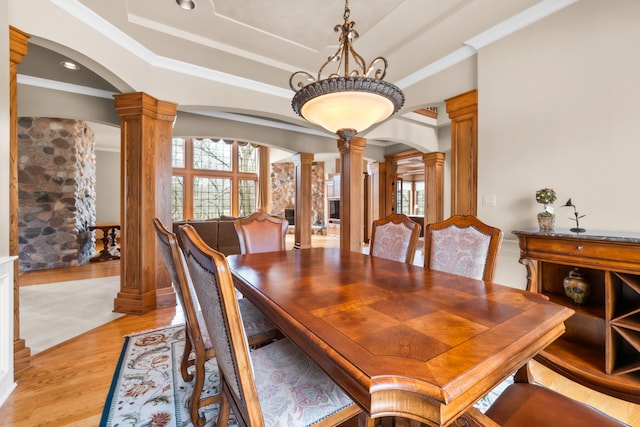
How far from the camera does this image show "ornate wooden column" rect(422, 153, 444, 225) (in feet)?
20.1

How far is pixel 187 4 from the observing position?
2098 millimetres

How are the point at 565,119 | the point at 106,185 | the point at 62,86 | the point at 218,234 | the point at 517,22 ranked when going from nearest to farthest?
the point at 565,119, the point at 517,22, the point at 62,86, the point at 218,234, the point at 106,185

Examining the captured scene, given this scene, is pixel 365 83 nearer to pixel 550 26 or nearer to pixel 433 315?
pixel 433 315

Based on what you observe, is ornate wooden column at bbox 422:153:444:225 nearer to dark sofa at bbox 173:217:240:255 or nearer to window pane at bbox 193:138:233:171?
dark sofa at bbox 173:217:240:255

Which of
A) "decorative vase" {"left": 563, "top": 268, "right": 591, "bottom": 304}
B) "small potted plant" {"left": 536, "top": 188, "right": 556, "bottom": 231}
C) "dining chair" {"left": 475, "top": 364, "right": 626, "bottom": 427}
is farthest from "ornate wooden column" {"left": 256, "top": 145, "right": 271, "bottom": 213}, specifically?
"dining chair" {"left": 475, "top": 364, "right": 626, "bottom": 427}

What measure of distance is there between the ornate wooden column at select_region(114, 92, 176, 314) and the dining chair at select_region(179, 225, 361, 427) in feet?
7.20

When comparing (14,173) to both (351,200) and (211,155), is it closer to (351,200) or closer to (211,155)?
(351,200)

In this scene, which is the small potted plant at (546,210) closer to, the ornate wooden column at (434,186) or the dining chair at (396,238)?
the dining chair at (396,238)

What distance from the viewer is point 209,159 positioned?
941cm

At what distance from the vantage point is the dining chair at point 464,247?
1.65 meters

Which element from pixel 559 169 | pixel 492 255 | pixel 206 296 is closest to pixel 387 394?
pixel 206 296

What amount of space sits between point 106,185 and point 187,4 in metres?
7.85

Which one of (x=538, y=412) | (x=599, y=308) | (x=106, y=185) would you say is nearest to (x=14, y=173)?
(x=538, y=412)

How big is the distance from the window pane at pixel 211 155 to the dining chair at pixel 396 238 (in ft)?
26.6
